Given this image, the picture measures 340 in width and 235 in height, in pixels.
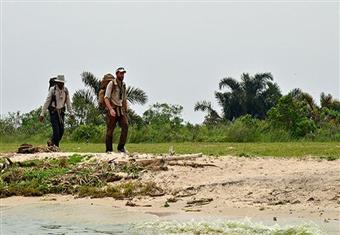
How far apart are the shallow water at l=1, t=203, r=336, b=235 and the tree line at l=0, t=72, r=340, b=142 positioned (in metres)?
13.2

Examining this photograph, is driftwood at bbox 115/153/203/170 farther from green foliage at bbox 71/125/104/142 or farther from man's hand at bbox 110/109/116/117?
green foliage at bbox 71/125/104/142

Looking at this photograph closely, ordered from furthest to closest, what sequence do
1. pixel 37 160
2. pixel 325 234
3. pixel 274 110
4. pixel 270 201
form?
1. pixel 274 110
2. pixel 37 160
3. pixel 270 201
4. pixel 325 234

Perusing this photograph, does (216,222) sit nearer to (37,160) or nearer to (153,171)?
(153,171)

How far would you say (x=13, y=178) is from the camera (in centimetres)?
1094

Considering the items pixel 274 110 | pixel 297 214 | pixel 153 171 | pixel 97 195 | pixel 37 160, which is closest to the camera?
pixel 297 214

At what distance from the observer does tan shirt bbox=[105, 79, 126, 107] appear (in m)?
13.1

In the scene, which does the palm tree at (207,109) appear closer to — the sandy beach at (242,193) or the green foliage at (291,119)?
the green foliage at (291,119)

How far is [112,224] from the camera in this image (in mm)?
7586

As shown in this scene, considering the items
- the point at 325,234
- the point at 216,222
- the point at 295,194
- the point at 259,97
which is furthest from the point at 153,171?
the point at 259,97

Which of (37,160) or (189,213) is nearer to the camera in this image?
(189,213)

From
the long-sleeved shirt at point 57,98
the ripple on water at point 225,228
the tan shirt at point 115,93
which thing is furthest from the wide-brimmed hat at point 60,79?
the ripple on water at point 225,228

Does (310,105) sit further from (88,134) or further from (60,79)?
(60,79)

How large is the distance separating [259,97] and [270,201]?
33.6 metres

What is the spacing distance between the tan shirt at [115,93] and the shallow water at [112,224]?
4239 millimetres
